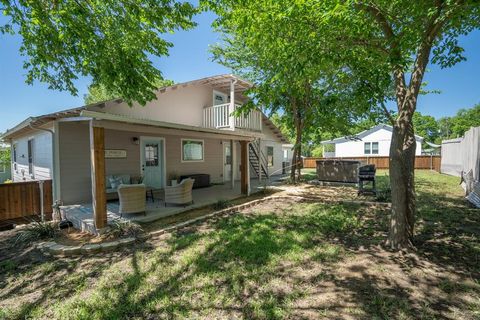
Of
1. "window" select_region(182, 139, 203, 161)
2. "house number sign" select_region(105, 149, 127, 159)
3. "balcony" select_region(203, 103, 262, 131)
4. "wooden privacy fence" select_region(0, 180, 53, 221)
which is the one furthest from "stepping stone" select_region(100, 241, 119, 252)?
"balcony" select_region(203, 103, 262, 131)

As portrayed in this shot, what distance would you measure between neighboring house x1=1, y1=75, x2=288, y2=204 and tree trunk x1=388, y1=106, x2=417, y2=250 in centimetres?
511

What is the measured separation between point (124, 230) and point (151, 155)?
191 inches

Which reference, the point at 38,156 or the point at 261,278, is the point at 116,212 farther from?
the point at 261,278

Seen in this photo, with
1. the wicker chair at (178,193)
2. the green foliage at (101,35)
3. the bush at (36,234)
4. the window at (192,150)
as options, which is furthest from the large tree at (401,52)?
the window at (192,150)

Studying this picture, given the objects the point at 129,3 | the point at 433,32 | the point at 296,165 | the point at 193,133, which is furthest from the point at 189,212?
the point at 296,165

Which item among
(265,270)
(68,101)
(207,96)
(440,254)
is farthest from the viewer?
(68,101)

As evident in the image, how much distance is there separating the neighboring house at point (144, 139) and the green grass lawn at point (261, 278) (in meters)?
2.34

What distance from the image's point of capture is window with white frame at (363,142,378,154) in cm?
2448

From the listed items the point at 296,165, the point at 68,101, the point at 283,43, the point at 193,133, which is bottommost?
the point at 296,165

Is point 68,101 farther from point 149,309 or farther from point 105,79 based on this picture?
point 149,309

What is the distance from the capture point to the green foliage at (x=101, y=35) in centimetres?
537

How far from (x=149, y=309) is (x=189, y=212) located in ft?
13.9

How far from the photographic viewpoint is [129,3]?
547 cm

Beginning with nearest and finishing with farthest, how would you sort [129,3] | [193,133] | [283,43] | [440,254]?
[440,254] < [283,43] < [129,3] < [193,133]
